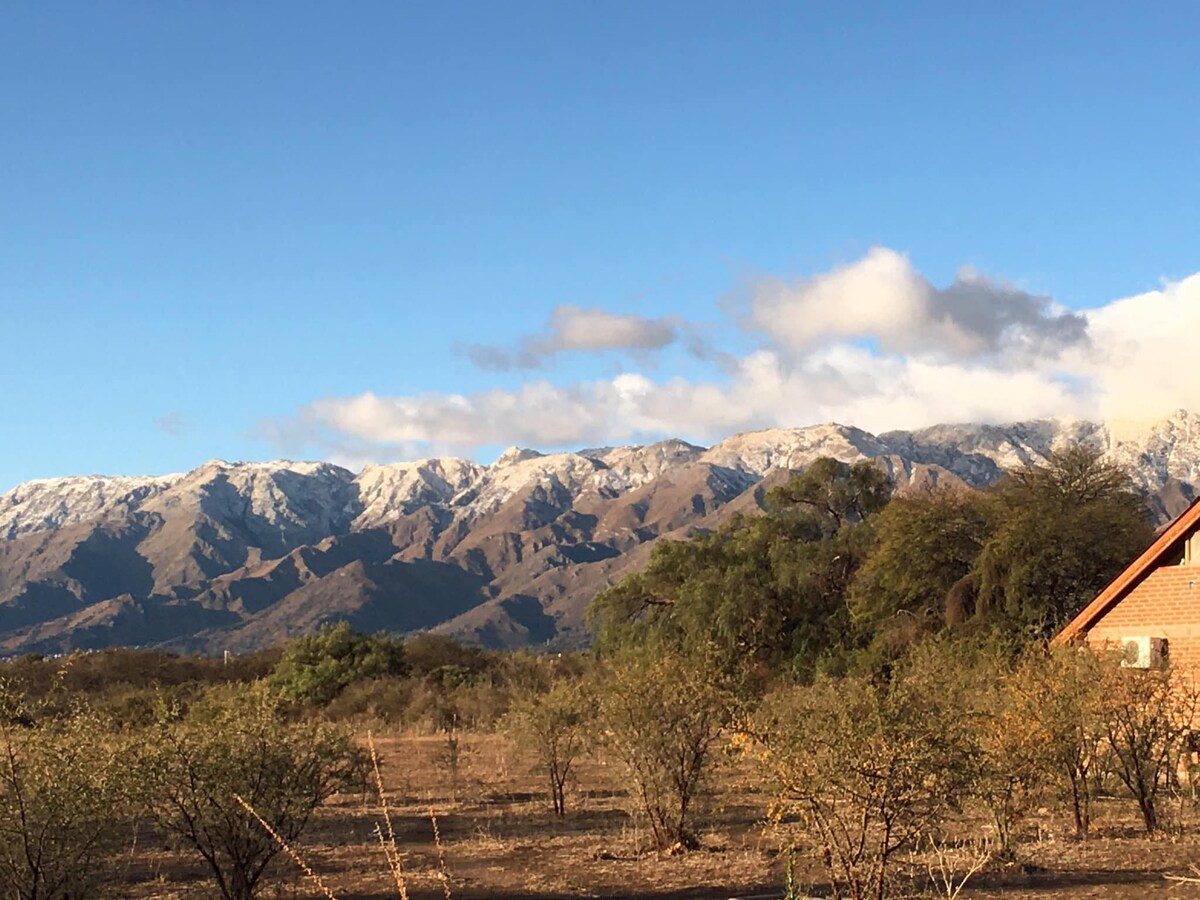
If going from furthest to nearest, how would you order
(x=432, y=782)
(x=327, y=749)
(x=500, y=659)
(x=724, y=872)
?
(x=500, y=659) → (x=432, y=782) → (x=724, y=872) → (x=327, y=749)

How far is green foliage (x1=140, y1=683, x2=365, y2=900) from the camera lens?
1380 centimetres

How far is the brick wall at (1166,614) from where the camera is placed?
25.0 meters

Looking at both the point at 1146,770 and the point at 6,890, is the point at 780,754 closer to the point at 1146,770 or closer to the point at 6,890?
the point at 6,890

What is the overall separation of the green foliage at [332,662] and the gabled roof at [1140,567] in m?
36.3

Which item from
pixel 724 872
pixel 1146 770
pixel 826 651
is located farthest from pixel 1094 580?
pixel 724 872

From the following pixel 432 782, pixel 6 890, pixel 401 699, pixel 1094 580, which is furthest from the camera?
pixel 401 699

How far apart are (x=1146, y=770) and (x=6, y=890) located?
624 inches

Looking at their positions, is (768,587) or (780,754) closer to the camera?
(780,754)

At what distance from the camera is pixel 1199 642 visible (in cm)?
2475

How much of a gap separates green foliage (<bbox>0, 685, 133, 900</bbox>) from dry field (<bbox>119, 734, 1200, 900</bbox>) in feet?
12.3

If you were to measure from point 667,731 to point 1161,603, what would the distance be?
40.7 ft

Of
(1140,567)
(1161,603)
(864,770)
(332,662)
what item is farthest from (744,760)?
(332,662)

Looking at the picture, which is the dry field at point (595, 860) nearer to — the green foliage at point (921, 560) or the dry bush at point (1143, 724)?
the dry bush at point (1143, 724)

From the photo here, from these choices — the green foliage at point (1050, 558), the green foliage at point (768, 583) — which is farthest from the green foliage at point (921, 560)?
the green foliage at point (768, 583)
